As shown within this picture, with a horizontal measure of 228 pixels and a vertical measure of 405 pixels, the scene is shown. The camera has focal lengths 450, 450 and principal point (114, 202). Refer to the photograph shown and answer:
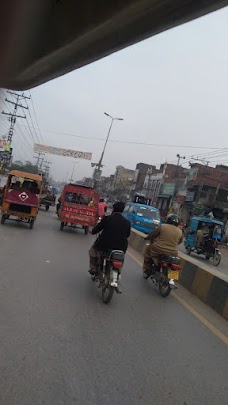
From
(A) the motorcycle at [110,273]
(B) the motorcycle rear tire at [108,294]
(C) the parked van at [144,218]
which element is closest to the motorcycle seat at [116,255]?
(A) the motorcycle at [110,273]

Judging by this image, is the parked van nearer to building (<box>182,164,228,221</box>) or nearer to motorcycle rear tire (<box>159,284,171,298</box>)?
motorcycle rear tire (<box>159,284,171,298</box>)

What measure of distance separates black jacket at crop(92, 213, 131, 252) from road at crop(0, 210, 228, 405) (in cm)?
Answer: 85

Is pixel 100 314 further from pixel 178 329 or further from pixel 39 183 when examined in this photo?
pixel 39 183

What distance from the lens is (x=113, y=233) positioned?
7.62 meters

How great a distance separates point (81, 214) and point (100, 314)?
11.9 metres

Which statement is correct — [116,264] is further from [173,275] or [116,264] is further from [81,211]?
[81,211]

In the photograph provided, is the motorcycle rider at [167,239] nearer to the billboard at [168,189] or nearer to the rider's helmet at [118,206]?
the rider's helmet at [118,206]

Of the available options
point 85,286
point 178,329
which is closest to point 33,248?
point 85,286

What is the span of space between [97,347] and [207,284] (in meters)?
4.51

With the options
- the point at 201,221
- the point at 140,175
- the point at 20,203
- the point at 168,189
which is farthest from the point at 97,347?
the point at 140,175

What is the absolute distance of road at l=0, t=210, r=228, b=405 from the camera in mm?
3723

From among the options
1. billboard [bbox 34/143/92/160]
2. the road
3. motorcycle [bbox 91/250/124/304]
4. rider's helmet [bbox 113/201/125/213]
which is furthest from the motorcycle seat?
billboard [bbox 34/143/92/160]

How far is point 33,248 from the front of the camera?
1155 cm

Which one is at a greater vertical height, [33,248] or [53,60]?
[53,60]
